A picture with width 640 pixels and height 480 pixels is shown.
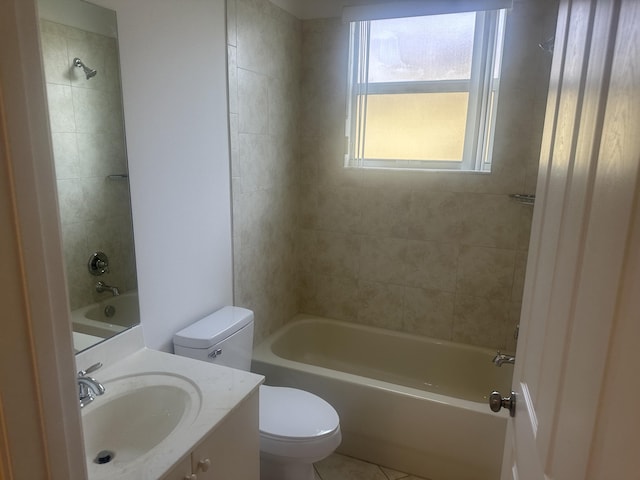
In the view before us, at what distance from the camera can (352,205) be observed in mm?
2709

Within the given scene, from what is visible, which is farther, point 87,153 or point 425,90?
point 425,90

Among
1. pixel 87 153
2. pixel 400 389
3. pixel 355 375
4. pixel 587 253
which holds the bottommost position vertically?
pixel 355 375

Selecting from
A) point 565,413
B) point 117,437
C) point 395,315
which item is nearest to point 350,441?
point 395,315

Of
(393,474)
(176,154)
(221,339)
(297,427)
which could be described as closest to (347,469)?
(393,474)

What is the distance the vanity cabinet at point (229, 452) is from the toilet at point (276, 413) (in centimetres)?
21

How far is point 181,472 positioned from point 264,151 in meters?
1.68

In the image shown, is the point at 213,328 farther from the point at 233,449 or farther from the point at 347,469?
the point at 347,469

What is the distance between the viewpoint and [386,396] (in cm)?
205

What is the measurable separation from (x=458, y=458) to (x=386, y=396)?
1.37 ft

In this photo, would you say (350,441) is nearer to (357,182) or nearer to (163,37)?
(357,182)

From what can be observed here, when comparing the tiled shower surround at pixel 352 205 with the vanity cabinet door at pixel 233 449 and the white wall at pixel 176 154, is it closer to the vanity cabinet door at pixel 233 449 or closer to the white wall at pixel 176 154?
the white wall at pixel 176 154

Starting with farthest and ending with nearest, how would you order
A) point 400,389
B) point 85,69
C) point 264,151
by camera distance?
1. point 264,151
2. point 400,389
3. point 85,69

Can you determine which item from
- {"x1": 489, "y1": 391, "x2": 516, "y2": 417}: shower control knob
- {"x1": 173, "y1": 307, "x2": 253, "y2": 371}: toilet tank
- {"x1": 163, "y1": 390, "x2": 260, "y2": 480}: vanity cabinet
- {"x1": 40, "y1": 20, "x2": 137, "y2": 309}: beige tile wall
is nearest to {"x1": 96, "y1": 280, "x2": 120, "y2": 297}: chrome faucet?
{"x1": 40, "y1": 20, "x2": 137, "y2": 309}: beige tile wall

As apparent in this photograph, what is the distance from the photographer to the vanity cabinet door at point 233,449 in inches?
46.5
